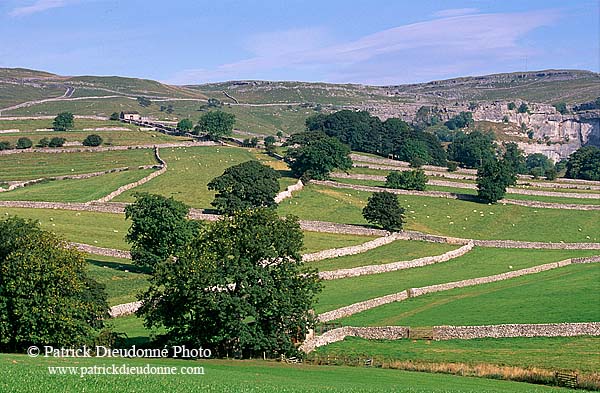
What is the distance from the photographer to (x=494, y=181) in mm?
105312

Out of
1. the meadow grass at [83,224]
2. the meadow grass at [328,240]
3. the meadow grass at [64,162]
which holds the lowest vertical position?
the meadow grass at [328,240]

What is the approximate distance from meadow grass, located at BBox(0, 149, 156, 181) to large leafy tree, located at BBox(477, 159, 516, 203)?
47354 millimetres

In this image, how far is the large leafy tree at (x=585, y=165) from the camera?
137 meters

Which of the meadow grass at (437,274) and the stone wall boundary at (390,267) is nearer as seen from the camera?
the meadow grass at (437,274)

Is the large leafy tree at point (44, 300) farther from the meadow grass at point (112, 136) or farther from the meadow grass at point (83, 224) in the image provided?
the meadow grass at point (112, 136)

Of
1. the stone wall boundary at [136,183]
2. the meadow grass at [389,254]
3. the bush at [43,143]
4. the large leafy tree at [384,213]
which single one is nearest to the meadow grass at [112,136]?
the bush at [43,143]

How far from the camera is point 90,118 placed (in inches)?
6919

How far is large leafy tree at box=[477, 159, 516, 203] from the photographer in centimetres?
10400

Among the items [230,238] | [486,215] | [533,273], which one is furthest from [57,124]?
[230,238]

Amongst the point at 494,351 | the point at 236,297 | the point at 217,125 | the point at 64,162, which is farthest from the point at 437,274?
the point at 217,125

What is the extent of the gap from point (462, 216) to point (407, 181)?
1465 centimetres

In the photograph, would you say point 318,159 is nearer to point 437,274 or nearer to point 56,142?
point 437,274

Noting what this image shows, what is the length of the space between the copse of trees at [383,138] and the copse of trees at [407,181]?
100ft

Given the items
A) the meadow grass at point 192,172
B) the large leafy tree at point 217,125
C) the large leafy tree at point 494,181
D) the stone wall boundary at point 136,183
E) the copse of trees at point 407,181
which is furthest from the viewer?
the large leafy tree at point 217,125
